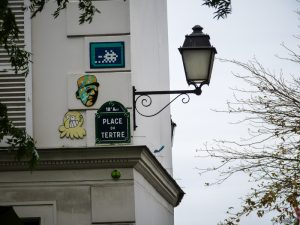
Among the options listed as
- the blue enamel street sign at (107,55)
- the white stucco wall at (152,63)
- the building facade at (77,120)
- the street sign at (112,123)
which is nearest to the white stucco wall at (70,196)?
the building facade at (77,120)

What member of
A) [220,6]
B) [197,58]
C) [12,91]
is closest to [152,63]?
[197,58]

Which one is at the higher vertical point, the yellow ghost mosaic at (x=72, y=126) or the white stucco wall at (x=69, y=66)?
the white stucco wall at (x=69, y=66)

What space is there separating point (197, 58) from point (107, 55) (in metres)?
1.33

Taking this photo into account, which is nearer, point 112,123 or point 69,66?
point 112,123

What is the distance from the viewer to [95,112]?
51.1ft

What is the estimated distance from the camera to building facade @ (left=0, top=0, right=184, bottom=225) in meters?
15.4

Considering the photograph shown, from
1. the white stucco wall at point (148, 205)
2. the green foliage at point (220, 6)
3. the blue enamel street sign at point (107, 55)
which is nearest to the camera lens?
the green foliage at point (220, 6)

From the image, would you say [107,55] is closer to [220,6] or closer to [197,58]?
[197,58]

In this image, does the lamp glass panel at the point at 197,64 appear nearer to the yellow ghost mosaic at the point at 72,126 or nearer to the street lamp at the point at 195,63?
the street lamp at the point at 195,63

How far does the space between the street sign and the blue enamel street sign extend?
58 cm

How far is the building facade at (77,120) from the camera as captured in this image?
15.4m

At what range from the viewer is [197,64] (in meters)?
15.5

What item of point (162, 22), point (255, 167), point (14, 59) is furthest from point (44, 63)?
point (162, 22)

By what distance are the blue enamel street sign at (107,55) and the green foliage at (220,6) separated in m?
4.20
